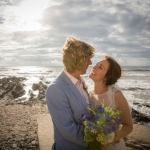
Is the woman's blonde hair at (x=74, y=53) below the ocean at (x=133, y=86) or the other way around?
the other way around

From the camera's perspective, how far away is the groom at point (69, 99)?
2.52m

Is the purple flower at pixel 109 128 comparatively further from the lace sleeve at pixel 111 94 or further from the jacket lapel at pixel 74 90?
the lace sleeve at pixel 111 94

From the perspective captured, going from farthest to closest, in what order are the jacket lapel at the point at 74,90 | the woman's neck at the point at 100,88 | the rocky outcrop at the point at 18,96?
the rocky outcrop at the point at 18,96 → the woman's neck at the point at 100,88 → the jacket lapel at the point at 74,90

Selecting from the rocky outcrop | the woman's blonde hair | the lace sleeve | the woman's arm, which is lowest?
the rocky outcrop

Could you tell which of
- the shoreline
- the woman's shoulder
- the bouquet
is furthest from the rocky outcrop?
the bouquet

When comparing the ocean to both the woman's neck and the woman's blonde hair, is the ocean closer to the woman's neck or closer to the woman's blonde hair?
the woman's neck

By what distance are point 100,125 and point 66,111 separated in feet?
1.53

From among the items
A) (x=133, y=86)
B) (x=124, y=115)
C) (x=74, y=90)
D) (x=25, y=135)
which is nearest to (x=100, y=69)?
(x=124, y=115)

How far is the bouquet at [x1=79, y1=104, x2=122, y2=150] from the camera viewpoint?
241cm

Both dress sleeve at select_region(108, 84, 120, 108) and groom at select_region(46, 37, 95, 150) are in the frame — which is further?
dress sleeve at select_region(108, 84, 120, 108)

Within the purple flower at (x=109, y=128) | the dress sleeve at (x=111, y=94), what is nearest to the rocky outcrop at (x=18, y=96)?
the dress sleeve at (x=111, y=94)

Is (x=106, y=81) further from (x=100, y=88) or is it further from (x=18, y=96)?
(x=18, y=96)

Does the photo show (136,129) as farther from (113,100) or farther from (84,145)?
(84,145)

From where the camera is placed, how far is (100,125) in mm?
2438
